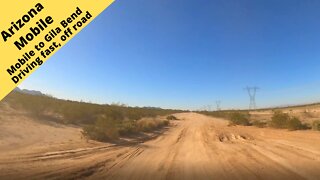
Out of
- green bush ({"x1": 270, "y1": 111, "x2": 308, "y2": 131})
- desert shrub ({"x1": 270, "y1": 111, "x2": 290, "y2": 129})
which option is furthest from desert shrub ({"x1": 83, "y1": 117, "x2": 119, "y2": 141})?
desert shrub ({"x1": 270, "y1": 111, "x2": 290, "y2": 129})

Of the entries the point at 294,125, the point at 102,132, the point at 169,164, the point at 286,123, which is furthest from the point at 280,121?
the point at 169,164

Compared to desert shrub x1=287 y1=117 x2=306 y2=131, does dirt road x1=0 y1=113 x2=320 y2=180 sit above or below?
below

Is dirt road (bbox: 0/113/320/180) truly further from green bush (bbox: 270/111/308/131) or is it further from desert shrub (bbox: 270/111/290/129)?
desert shrub (bbox: 270/111/290/129)

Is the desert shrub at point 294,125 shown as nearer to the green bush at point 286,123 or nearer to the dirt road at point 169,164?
the green bush at point 286,123

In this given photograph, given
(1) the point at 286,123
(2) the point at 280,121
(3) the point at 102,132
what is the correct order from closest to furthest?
(3) the point at 102,132, (1) the point at 286,123, (2) the point at 280,121

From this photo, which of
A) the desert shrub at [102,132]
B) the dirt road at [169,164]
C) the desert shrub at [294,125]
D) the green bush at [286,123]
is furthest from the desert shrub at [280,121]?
the desert shrub at [102,132]

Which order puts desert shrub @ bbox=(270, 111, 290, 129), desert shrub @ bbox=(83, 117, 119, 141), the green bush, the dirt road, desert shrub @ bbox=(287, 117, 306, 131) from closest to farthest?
the dirt road < desert shrub @ bbox=(83, 117, 119, 141) < desert shrub @ bbox=(287, 117, 306, 131) < the green bush < desert shrub @ bbox=(270, 111, 290, 129)

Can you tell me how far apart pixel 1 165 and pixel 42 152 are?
2733 millimetres

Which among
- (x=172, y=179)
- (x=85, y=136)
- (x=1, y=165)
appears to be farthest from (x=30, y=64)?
(x=85, y=136)

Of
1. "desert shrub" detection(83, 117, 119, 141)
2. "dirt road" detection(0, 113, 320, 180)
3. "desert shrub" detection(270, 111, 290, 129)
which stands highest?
"desert shrub" detection(270, 111, 290, 129)

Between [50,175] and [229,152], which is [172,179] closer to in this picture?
[50,175]

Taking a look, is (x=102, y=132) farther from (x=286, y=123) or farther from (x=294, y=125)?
(x=286, y=123)

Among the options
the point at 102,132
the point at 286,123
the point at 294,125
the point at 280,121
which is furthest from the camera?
the point at 280,121

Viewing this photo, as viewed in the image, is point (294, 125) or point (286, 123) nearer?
point (294, 125)
